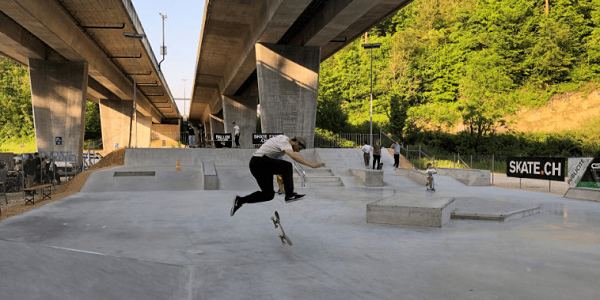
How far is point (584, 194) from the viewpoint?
46.6ft

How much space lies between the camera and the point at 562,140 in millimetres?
37125

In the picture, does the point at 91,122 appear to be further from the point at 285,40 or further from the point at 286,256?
the point at 286,256

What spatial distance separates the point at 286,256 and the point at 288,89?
2143cm

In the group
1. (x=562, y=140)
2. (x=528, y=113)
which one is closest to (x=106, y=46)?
(x=562, y=140)

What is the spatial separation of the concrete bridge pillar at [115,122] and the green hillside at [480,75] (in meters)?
27.1

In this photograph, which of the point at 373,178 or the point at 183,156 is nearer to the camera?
the point at 373,178

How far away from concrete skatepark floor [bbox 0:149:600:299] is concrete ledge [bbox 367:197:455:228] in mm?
258

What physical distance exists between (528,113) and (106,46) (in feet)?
145

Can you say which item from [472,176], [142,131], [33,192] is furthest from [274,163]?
[142,131]

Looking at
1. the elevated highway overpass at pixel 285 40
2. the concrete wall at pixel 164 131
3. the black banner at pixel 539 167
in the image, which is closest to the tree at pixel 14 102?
the elevated highway overpass at pixel 285 40

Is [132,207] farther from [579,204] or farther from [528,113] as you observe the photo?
[528,113]

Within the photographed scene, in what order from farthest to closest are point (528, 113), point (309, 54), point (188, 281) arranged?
point (528, 113), point (309, 54), point (188, 281)

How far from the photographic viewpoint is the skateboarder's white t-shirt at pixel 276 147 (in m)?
6.66

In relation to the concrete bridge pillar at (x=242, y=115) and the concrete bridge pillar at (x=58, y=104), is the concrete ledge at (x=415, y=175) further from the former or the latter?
the concrete bridge pillar at (x=242, y=115)
